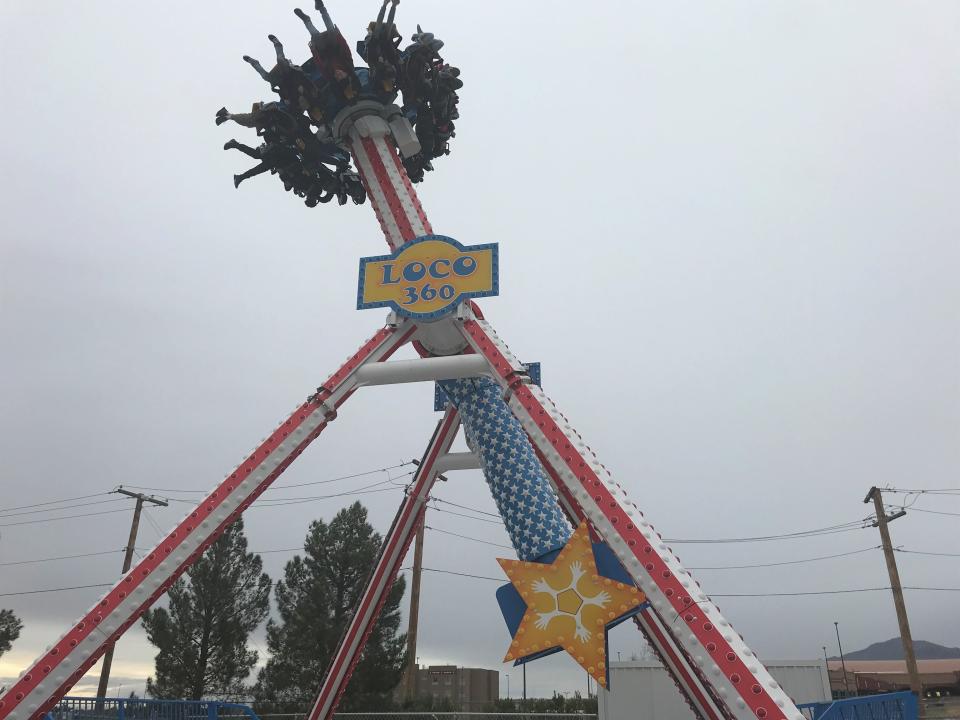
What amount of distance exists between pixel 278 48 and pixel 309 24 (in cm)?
68

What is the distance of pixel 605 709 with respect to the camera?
18156mm

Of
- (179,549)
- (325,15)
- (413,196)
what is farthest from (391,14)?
(179,549)

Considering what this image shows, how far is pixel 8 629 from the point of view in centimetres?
2555

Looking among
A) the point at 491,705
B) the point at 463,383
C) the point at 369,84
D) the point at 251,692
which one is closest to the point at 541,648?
the point at 463,383

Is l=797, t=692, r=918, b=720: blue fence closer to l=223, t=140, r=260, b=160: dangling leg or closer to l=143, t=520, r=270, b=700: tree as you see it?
l=223, t=140, r=260, b=160: dangling leg

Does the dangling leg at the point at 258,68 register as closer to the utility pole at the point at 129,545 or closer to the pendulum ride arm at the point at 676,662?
the pendulum ride arm at the point at 676,662

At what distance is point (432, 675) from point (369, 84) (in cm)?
5184

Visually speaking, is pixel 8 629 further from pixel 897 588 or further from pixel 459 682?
pixel 459 682

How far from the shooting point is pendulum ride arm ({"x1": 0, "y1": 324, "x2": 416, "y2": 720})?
287 inches

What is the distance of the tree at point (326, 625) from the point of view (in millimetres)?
22766

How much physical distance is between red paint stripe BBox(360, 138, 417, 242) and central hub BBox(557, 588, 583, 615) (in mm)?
6253

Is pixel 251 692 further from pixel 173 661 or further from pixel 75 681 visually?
pixel 75 681

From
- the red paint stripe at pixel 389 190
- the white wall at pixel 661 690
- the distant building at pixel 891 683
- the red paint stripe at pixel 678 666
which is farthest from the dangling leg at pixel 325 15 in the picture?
the distant building at pixel 891 683

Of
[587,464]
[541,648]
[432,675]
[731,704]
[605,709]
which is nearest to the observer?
[731,704]
